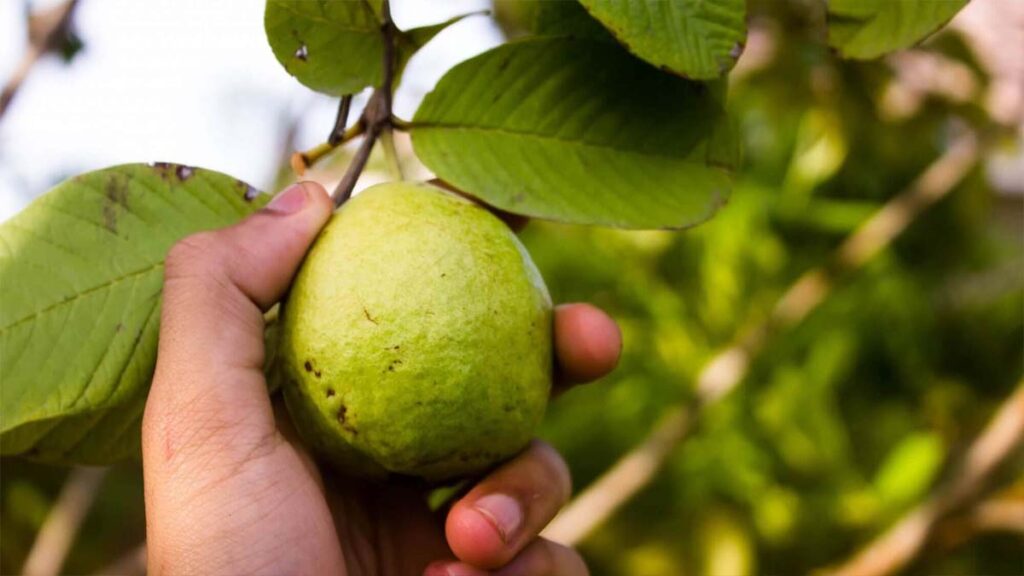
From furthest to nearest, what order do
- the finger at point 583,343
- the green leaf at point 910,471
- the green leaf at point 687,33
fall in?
the green leaf at point 910,471 → the finger at point 583,343 → the green leaf at point 687,33

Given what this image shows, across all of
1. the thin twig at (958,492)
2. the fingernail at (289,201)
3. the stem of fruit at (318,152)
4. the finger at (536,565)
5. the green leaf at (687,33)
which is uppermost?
the green leaf at (687,33)

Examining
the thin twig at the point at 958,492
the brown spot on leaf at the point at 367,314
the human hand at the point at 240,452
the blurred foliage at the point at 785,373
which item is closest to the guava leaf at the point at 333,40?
the human hand at the point at 240,452

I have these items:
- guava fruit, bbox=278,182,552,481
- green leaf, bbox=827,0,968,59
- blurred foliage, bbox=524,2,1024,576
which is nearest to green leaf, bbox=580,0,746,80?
green leaf, bbox=827,0,968,59

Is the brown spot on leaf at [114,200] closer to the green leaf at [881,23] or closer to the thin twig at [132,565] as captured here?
the green leaf at [881,23]

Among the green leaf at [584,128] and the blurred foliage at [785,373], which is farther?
the blurred foliage at [785,373]

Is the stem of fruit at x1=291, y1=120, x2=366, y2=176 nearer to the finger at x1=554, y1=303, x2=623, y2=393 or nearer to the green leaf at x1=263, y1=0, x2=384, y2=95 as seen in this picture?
the green leaf at x1=263, y1=0, x2=384, y2=95

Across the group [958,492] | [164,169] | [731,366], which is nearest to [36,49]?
[164,169]

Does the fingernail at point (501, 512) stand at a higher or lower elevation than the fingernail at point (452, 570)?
higher

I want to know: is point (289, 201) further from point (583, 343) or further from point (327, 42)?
point (583, 343)
